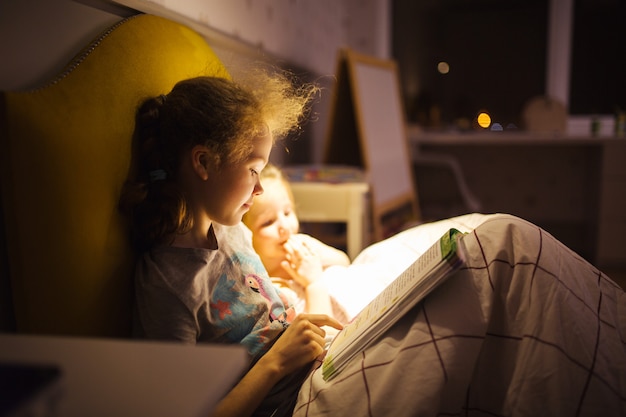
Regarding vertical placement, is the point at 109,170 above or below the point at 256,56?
below

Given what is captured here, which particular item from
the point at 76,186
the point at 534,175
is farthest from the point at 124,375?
the point at 534,175

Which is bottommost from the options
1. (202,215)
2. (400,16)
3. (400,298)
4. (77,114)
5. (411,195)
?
(411,195)

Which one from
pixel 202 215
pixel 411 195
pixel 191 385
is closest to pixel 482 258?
pixel 202 215

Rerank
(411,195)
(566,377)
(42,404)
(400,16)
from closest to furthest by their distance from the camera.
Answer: (42,404)
(566,377)
(411,195)
(400,16)

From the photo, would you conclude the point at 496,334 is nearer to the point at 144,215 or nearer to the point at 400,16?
the point at 144,215

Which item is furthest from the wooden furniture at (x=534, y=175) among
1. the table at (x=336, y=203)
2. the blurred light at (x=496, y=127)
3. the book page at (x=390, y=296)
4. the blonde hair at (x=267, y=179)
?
the book page at (x=390, y=296)

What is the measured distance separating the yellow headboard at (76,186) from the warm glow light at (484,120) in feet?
10.2

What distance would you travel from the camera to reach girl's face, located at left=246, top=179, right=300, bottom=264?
128cm

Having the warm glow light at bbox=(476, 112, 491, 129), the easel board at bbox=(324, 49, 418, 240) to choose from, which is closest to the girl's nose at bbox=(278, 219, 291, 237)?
the easel board at bbox=(324, 49, 418, 240)

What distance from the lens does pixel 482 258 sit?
869 mm

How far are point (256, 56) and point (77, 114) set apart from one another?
1199 millimetres

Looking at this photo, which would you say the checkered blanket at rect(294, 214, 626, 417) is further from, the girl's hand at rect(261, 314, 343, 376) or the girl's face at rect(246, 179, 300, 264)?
the girl's face at rect(246, 179, 300, 264)

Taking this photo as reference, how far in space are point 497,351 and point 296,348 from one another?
30 cm

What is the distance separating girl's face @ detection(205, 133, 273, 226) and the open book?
28 cm
